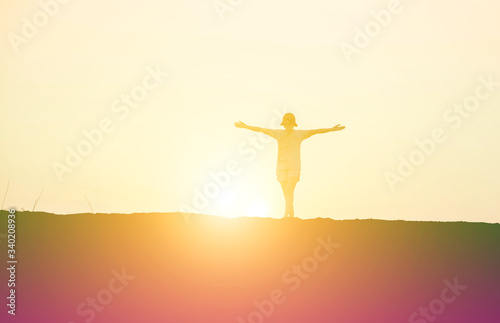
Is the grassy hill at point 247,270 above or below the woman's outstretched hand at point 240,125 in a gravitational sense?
below

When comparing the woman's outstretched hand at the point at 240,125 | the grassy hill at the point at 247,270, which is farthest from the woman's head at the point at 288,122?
the grassy hill at the point at 247,270

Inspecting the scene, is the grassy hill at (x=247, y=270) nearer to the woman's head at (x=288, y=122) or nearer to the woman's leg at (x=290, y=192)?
the woman's leg at (x=290, y=192)

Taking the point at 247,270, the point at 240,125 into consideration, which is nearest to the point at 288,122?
the point at 240,125

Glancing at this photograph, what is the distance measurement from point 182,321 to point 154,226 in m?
1.58

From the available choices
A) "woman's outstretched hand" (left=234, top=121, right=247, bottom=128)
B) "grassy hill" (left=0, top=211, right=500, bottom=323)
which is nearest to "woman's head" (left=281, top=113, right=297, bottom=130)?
"woman's outstretched hand" (left=234, top=121, right=247, bottom=128)

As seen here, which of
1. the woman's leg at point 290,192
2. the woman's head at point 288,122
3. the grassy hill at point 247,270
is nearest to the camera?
the grassy hill at point 247,270

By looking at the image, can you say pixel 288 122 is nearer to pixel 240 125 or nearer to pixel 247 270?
pixel 240 125

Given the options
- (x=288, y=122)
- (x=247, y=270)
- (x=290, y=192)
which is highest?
(x=288, y=122)

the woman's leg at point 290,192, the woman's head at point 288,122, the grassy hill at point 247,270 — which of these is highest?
the woman's head at point 288,122

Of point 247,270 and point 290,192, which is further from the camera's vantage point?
point 290,192

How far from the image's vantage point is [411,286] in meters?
14.1

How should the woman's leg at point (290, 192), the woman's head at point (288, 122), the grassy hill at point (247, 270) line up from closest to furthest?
the grassy hill at point (247, 270) < the woman's leg at point (290, 192) < the woman's head at point (288, 122)

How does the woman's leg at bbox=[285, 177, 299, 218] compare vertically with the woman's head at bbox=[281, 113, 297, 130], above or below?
below

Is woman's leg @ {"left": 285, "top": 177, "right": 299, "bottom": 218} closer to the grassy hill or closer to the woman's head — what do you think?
the woman's head
